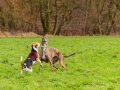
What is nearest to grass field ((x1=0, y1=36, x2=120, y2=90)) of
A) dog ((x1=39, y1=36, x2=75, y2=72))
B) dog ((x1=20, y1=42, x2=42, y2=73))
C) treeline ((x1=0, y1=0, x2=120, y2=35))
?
dog ((x1=20, y1=42, x2=42, y2=73))

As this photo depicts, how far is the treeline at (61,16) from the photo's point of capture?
118ft

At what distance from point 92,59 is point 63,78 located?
→ 493 cm

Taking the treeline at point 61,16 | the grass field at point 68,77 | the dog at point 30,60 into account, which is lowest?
the grass field at point 68,77

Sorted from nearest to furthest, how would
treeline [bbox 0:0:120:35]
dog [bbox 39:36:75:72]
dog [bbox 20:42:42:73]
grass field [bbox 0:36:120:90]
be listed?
1. grass field [bbox 0:36:120:90]
2. dog [bbox 20:42:42:73]
3. dog [bbox 39:36:75:72]
4. treeline [bbox 0:0:120:35]

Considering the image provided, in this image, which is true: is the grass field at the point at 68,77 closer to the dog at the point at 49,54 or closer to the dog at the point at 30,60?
the dog at the point at 30,60

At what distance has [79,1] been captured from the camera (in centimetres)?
3925

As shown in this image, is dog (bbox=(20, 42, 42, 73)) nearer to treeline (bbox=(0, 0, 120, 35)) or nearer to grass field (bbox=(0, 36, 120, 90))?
grass field (bbox=(0, 36, 120, 90))

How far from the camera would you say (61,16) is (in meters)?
40.4

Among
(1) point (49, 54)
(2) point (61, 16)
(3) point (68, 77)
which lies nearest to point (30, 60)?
(1) point (49, 54)

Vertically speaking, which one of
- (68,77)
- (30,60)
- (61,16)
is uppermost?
(61,16)

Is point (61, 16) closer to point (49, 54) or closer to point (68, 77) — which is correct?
point (49, 54)

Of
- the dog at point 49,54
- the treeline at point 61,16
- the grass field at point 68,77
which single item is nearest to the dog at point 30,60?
the grass field at point 68,77

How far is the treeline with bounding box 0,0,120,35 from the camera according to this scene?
1412 inches

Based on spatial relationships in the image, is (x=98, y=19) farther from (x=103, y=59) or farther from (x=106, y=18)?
(x=103, y=59)
